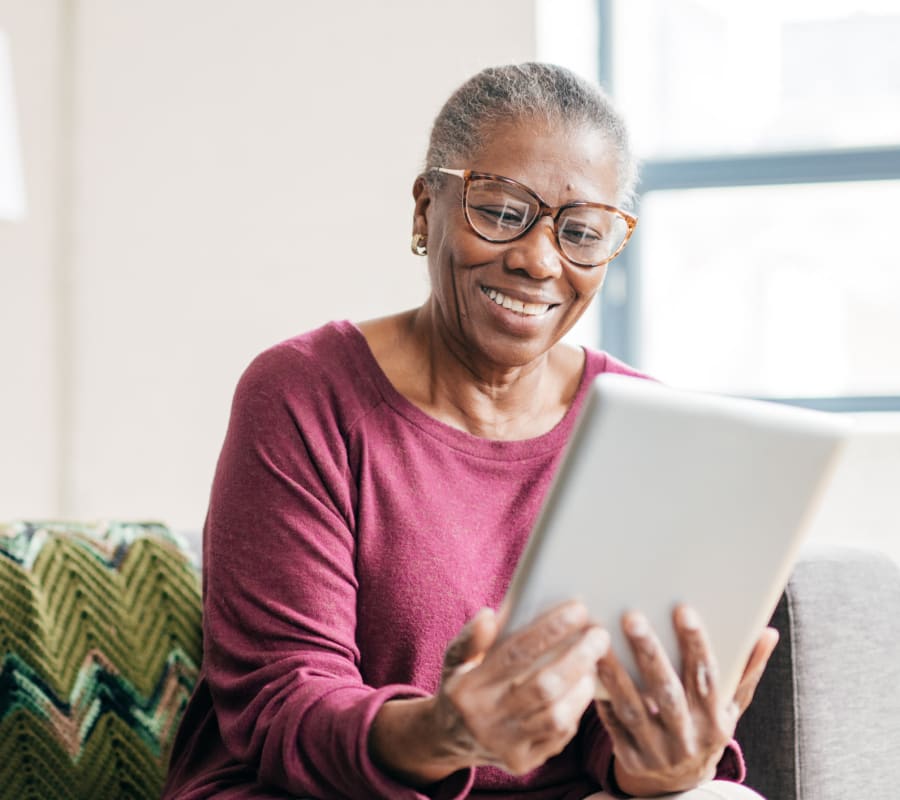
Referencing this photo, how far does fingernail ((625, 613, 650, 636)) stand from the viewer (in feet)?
2.98

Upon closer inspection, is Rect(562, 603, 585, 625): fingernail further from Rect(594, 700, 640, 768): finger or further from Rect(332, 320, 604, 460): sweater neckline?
Rect(332, 320, 604, 460): sweater neckline

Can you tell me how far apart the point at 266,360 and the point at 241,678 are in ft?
1.07

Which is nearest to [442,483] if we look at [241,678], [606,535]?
[241,678]

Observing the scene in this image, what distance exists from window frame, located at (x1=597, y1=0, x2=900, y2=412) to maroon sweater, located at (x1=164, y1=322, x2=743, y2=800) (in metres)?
1.70

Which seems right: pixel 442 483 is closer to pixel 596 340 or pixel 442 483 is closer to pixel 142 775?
pixel 142 775

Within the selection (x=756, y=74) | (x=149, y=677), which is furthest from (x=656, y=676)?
(x=756, y=74)

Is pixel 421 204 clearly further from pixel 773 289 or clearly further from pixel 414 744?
pixel 773 289

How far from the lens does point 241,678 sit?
1.15m

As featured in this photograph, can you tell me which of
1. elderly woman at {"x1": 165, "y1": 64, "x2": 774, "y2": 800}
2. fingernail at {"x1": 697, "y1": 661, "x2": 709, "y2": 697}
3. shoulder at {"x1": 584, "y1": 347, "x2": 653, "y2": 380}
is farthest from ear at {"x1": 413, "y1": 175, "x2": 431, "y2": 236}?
fingernail at {"x1": 697, "y1": 661, "x2": 709, "y2": 697}

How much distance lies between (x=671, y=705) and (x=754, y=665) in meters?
0.12

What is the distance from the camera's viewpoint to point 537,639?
86 cm

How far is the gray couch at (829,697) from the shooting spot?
139 cm

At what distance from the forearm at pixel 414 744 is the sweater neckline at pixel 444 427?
346 mm

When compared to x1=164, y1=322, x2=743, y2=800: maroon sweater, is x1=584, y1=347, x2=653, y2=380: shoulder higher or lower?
higher
